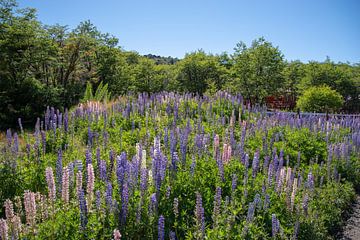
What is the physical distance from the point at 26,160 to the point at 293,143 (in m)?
7.08

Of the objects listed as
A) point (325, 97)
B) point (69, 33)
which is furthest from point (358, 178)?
point (69, 33)

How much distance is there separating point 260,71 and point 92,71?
14690 millimetres

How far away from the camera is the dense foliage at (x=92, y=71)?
57.8 ft

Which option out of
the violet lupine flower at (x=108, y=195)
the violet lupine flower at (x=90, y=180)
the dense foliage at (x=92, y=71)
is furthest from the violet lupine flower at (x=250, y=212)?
the dense foliage at (x=92, y=71)

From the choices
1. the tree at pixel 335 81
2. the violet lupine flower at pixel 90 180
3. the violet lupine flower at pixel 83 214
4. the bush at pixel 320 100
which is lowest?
the violet lupine flower at pixel 83 214

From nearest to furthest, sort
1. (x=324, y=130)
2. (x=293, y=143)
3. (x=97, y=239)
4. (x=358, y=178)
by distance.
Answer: (x=97, y=239)
(x=358, y=178)
(x=293, y=143)
(x=324, y=130)

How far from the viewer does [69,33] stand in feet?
80.2

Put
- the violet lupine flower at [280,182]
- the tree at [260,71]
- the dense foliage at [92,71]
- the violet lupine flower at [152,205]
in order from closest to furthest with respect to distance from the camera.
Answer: the violet lupine flower at [152,205]
the violet lupine flower at [280,182]
the dense foliage at [92,71]
the tree at [260,71]

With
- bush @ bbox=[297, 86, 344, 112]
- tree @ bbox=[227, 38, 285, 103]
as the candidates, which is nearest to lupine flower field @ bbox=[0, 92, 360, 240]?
bush @ bbox=[297, 86, 344, 112]

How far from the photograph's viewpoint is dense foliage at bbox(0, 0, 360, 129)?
17.6m

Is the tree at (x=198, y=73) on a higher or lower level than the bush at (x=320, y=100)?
higher

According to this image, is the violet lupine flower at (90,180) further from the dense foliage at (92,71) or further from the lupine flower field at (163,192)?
the dense foliage at (92,71)

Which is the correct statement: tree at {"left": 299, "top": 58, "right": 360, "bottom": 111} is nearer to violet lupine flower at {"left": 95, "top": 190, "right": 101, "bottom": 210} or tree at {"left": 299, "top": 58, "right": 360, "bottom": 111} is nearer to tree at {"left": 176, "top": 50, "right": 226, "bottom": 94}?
tree at {"left": 176, "top": 50, "right": 226, "bottom": 94}

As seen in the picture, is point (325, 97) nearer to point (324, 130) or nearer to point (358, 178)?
point (324, 130)
